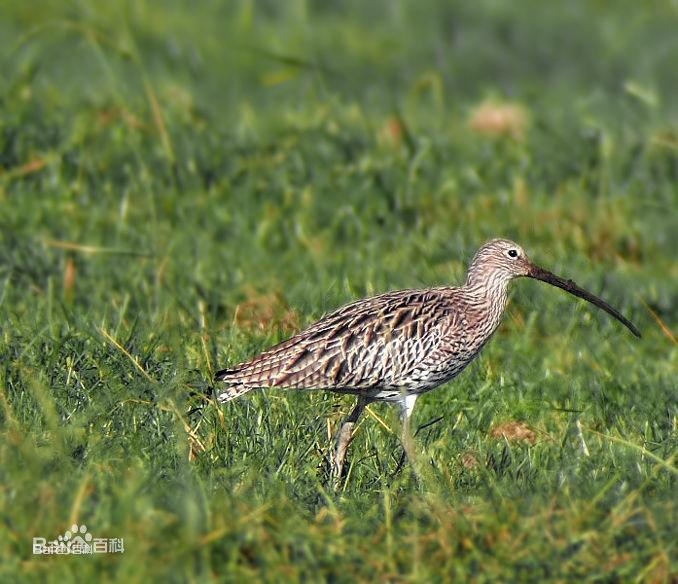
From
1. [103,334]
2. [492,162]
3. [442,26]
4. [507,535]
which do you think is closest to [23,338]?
[103,334]

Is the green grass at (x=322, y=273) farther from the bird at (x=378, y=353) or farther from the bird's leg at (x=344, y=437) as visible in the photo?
the bird at (x=378, y=353)

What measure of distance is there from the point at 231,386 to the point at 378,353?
2.38ft

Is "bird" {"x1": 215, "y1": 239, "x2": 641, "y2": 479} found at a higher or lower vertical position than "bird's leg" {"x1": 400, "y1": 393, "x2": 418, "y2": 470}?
higher

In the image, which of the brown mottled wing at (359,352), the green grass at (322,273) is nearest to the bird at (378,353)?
the brown mottled wing at (359,352)

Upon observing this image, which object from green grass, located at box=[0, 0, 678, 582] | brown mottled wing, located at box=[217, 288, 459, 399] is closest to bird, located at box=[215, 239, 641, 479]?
brown mottled wing, located at box=[217, 288, 459, 399]

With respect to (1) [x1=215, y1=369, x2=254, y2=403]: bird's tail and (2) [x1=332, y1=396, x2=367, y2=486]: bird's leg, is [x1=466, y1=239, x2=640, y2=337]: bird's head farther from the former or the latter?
(1) [x1=215, y1=369, x2=254, y2=403]: bird's tail

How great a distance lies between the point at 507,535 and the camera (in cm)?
496

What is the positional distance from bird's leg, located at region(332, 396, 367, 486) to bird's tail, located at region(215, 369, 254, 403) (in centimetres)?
47

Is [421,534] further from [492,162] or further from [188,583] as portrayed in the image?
[492,162]

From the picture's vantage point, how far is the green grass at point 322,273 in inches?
196

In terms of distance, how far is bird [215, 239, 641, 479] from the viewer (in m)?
6.59

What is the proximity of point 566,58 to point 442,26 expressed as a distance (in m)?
1.46

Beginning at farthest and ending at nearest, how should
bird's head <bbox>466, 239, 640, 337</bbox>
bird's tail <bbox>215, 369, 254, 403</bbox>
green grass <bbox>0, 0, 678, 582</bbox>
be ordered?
bird's head <bbox>466, 239, 640, 337</bbox>, bird's tail <bbox>215, 369, 254, 403</bbox>, green grass <bbox>0, 0, 678, 582</bbox>

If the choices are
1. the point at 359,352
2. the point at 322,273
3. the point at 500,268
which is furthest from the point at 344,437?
the point at 322,273
